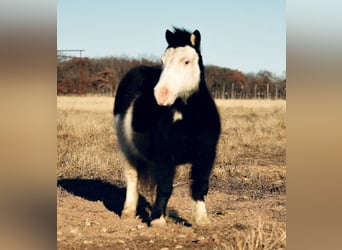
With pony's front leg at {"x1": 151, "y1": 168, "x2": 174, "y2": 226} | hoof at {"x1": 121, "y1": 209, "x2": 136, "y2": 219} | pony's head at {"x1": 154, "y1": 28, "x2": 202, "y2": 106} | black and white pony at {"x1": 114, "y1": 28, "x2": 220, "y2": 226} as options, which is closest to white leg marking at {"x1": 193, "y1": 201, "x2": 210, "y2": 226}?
black and white pony at {"x1": 114, "y1": 28, "x2": 220, "y2": 226}

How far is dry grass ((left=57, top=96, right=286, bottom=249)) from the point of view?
157 inches

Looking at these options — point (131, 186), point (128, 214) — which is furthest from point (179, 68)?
point (128, 214)

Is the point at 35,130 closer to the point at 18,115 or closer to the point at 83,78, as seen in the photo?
the point at 18,115

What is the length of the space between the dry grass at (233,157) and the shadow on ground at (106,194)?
0.88 feet

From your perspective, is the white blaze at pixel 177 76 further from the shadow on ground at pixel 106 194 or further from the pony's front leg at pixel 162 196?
the shadow on ground at pixel 106 194

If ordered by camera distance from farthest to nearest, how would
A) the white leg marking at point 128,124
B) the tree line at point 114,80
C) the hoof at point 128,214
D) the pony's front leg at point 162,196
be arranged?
the tree line at point 114,80
the hoof at point 128,214
the white leg marking at point 128,124
the pony's front leg at point 162,196

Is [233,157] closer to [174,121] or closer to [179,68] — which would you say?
[174,121]

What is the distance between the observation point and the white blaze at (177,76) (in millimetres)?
3615

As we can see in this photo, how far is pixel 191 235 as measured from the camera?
3938 mm

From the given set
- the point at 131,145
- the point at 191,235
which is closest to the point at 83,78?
the point at 131,145

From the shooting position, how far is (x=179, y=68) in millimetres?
3717

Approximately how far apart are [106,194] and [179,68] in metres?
2.59

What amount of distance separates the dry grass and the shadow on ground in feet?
0.88

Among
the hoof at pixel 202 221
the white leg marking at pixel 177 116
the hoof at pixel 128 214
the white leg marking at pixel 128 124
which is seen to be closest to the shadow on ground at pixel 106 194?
the hoof at pixel 128 214
